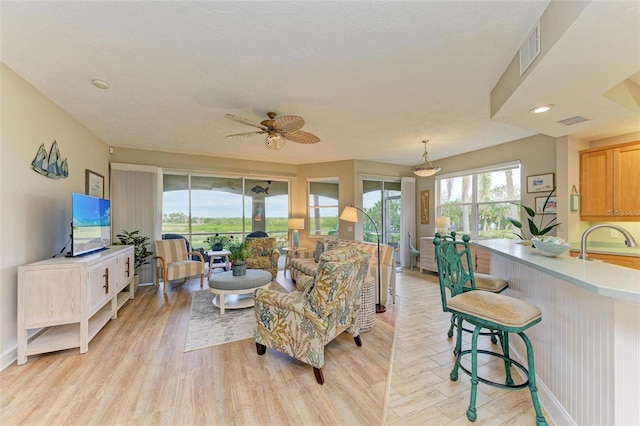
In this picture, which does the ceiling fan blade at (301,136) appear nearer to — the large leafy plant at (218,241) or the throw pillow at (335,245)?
the throw pillow at (335,245)

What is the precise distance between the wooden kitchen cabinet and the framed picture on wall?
3.04 metres

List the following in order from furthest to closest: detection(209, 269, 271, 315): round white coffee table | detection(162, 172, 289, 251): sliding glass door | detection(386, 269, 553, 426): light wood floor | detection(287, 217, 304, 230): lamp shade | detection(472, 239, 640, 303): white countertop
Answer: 1. detection(287, 217, 304, 230): lamp shade
2. detection(162, 172, 289, 251): sliding glass door
3. detection(209, 269, 271, 315): round white coffee table
4. detection(386, 269, 553, 426): light wood floor
5. detection(472, 239, 640, 303): white countertop

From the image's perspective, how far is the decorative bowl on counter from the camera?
1889 millimetres

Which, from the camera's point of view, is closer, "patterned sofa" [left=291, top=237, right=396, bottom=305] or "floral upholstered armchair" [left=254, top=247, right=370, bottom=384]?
"floral upholstered armchair" [left=254, top=247, right=370, bottom=384]

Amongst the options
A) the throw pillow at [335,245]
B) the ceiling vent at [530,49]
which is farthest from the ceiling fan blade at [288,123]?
the throw pillow at [335,245]

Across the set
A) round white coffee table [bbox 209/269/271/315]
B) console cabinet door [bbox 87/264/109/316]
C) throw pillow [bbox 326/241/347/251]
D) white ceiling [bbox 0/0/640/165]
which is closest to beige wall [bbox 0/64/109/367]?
white ceiling [bbox 0/0/640/165]

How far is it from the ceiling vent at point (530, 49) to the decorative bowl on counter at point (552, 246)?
4.34 feet

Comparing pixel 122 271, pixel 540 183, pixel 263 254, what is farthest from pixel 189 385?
pixel 540 183

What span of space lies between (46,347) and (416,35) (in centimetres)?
422

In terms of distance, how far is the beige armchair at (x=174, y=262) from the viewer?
4539 mm

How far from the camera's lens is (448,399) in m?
1.93

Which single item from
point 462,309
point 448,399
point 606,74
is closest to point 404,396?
point 448,399

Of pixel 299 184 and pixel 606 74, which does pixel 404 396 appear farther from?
pixel 299 184

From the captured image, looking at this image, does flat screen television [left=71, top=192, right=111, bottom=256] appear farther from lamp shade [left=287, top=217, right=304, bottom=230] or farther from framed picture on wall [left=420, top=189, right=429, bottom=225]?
framed picture on wall [left=420, top=189, right=429, bottom=225]
